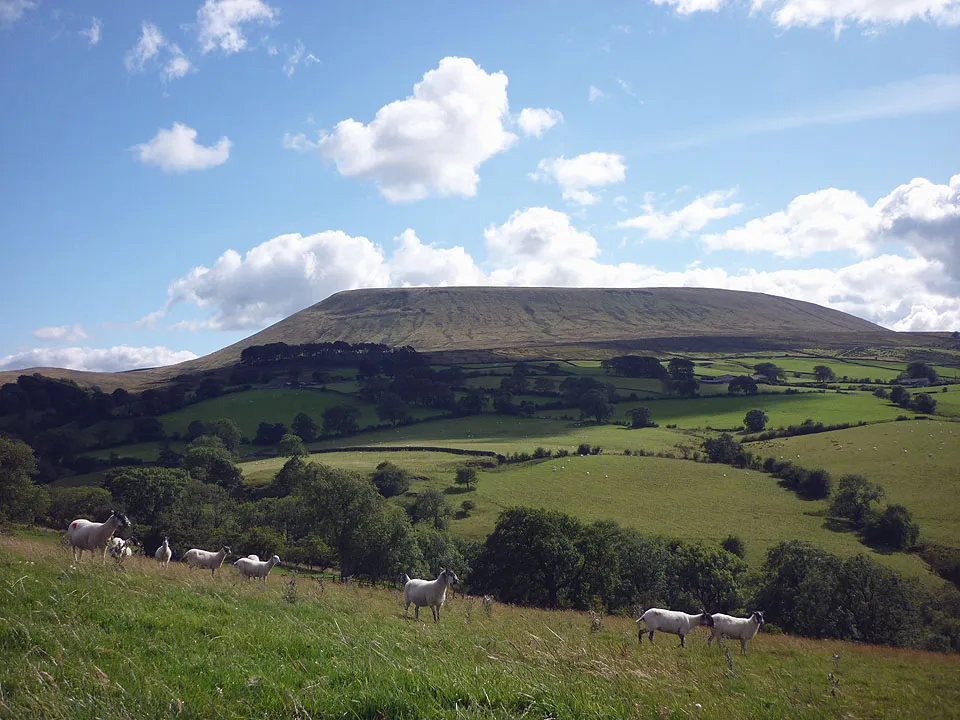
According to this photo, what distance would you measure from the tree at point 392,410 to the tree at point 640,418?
4346 centimetres

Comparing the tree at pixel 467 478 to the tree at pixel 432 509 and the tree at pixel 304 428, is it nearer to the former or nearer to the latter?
the tree at pixel 432 509

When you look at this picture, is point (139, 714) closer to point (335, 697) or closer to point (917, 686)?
point (335, 697)

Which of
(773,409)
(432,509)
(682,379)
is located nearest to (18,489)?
(432,509)

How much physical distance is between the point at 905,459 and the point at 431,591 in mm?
80036

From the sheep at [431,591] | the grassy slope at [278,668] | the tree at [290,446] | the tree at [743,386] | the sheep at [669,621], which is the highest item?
the grassy slope at [278,668]

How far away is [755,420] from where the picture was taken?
4023 inches

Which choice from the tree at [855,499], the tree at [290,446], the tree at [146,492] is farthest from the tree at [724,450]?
the tree at [146,492]

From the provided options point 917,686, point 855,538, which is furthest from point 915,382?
point 917,686

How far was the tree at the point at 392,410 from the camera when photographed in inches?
4739

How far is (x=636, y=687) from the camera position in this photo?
7289 mm

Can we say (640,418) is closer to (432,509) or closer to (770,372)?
(770,372)

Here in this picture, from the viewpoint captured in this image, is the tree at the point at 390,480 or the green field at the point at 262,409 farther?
the green field at the point at 262,409

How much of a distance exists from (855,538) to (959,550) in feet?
27.8

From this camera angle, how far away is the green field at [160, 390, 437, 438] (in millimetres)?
117562
